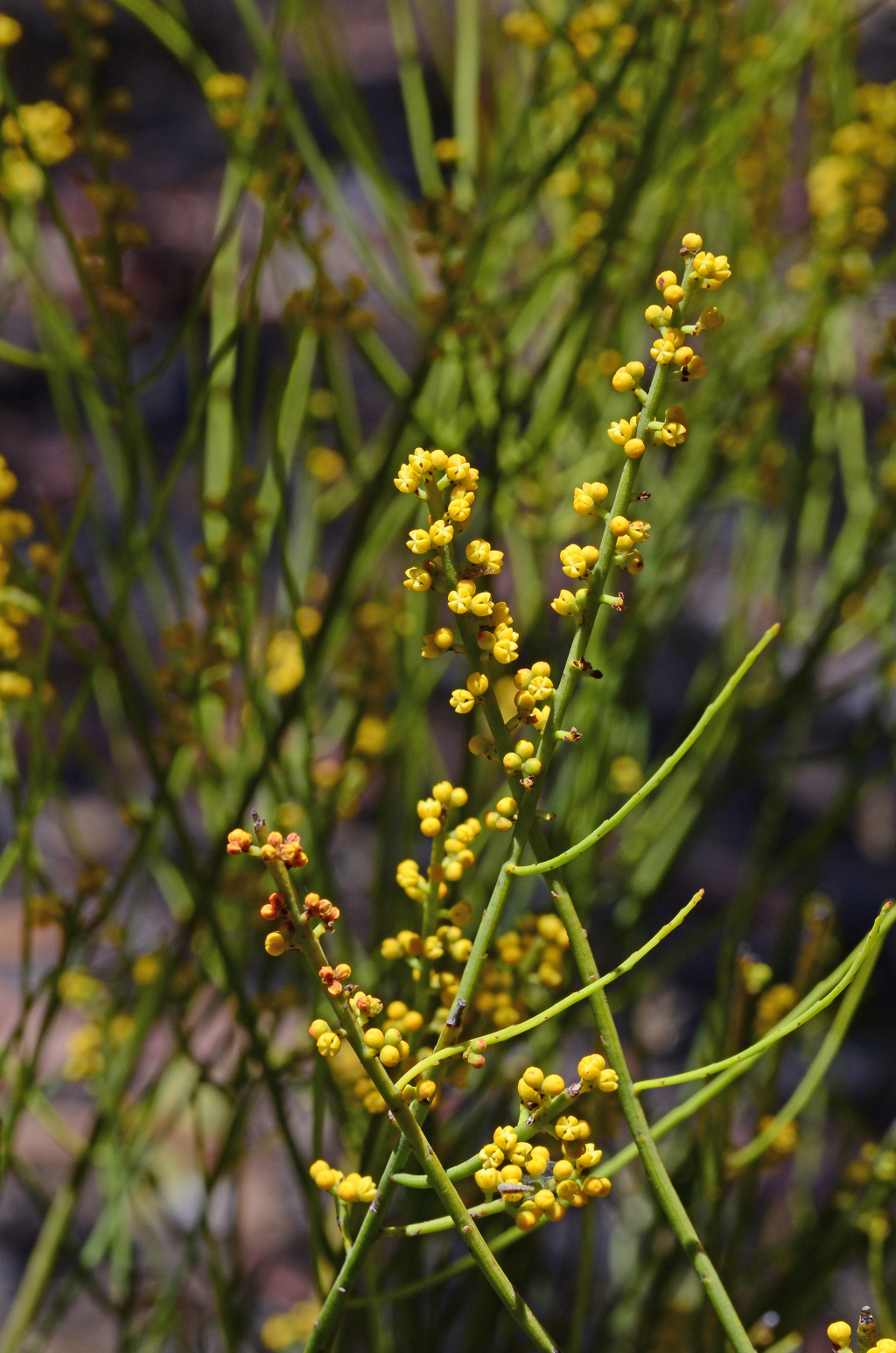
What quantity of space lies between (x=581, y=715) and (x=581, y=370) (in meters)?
0.24

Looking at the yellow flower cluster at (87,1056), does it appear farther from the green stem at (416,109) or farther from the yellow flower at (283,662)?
the green stem at (416,109)

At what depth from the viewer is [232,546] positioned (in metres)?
0.50

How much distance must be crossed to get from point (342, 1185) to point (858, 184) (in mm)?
676

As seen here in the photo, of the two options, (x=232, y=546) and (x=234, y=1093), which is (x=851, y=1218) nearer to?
(x=234, y=1093)

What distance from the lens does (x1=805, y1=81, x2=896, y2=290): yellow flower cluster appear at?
2.13 feet

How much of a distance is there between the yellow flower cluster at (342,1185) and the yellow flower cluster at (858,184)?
0.61 metres

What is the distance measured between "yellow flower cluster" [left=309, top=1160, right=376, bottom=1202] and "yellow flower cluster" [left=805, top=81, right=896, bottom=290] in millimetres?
613

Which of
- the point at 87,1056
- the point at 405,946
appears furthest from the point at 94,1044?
the point at 405,946

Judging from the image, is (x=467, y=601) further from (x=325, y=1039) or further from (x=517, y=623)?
(x=517, y=623)

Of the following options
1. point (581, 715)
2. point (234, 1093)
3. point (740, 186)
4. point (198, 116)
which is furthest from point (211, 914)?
point (198, 116)

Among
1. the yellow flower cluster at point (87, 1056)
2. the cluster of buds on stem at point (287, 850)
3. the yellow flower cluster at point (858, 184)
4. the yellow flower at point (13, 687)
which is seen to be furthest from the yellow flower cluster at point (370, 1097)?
the yellow flower cluster at point (858, 184)

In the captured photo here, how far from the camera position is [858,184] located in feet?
2.17

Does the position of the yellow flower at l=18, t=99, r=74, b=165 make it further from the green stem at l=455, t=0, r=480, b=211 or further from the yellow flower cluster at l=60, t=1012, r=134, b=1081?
the yellow flower cluster at l=60, t=1012, r=134, b=1081

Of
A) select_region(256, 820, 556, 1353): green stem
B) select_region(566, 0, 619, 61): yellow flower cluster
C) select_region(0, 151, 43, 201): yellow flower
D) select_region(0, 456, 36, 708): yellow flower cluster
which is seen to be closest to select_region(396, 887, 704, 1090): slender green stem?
select_region(256, 820, 556, 1353): green stem
